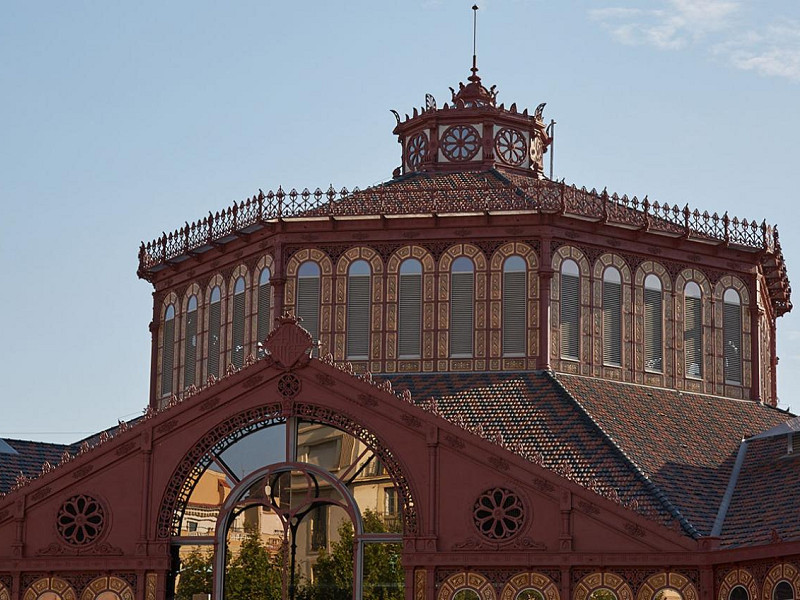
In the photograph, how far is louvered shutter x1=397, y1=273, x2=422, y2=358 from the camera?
180 ft

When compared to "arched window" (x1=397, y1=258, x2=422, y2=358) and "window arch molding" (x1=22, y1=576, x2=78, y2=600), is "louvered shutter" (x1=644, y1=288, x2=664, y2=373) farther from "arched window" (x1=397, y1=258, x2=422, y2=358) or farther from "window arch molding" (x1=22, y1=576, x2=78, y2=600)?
"window arch molding" (x1=22, y1=576, x2=78, y2=600)

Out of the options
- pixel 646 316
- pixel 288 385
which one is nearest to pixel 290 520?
pixel 288 385

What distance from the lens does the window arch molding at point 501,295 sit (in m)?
54.3

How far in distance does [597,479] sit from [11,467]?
18.4 metres

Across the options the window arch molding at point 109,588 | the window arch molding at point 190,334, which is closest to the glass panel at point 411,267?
the window arch molding at point 190,334

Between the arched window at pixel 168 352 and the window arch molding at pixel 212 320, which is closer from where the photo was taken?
the window arch molding at pixel 212 320

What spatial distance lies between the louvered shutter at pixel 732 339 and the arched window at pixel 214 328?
16151 millimetres

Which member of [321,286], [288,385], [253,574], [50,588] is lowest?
[50,588]

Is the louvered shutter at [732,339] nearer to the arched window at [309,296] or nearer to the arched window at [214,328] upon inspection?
the arched window at [309,296]

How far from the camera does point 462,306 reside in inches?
2164

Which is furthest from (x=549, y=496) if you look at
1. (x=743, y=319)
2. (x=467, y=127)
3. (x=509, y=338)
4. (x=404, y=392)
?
(x=467, y=127)

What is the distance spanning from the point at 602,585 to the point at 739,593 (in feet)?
11.4

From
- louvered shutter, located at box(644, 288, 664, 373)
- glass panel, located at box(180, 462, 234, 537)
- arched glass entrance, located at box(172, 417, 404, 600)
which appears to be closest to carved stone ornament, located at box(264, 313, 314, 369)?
arched glass entrance, located at box(172, 417, 404, 600)

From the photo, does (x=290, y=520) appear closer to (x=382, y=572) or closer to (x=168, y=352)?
(x=382, y=572)
